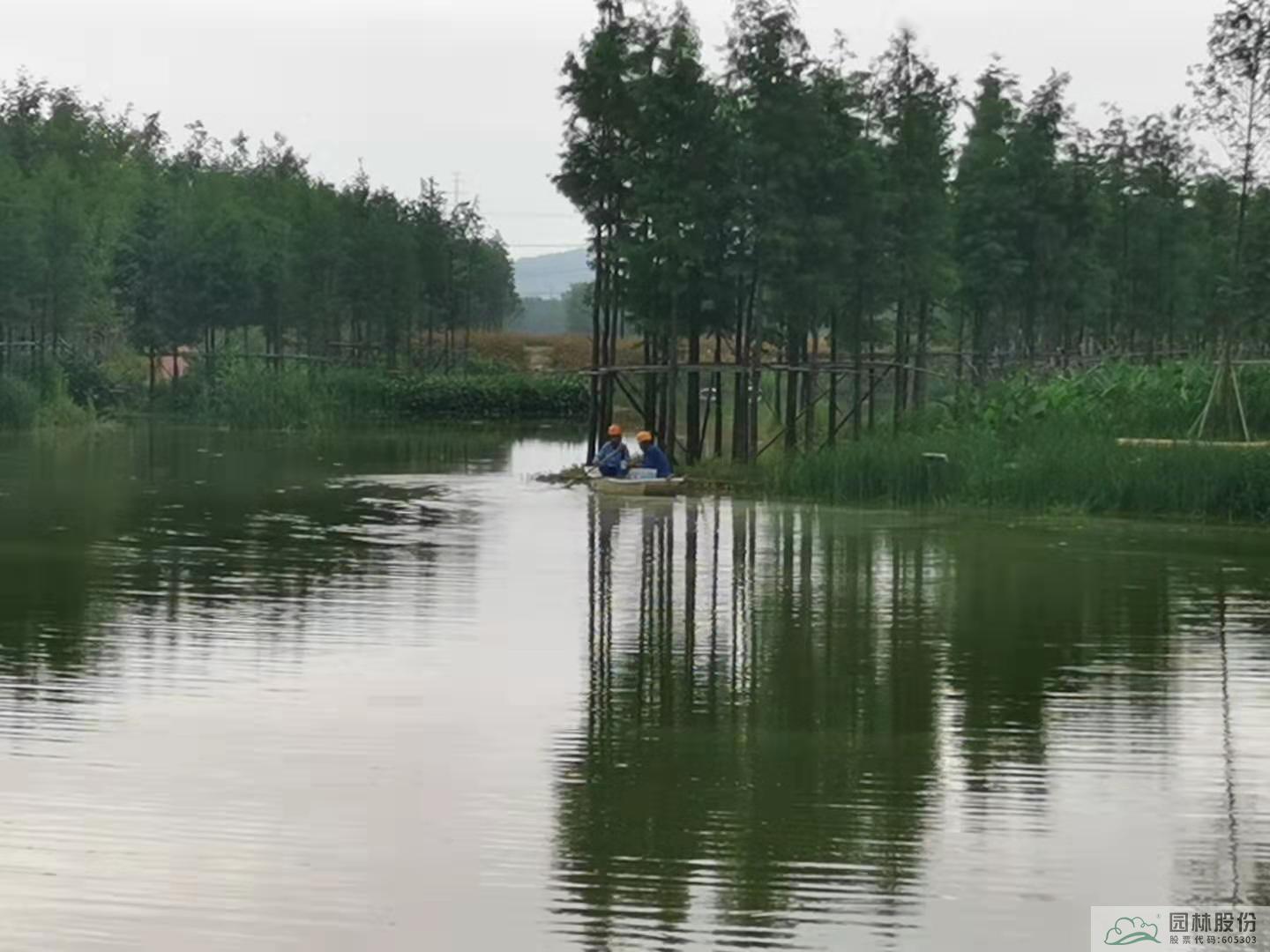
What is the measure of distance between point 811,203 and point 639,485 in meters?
7.68

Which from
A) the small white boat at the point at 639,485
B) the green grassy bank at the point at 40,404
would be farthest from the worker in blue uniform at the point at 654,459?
the green grassy bank at the point at 40,404

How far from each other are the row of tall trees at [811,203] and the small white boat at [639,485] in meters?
3.86

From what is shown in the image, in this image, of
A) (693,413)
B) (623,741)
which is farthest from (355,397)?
(623,741)

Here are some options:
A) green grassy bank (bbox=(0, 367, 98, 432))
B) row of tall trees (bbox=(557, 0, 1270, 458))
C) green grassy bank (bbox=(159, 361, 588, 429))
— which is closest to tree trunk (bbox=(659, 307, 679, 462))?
row of tall trees (bbox=(557, 0, 1270, 458))

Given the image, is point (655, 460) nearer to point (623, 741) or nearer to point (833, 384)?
point (833, 384)

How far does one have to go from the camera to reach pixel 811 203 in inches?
1551

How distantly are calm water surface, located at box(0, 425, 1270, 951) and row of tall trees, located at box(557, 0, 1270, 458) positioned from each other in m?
12.8

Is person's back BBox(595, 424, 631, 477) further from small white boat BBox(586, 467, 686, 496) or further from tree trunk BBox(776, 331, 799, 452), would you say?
tree trunk BBox(776, 331, 799, 452)

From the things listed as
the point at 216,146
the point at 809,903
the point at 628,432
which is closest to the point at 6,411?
the point at 628,432

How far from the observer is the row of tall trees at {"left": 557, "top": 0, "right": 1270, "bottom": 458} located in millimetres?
38219

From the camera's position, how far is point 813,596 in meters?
21.0

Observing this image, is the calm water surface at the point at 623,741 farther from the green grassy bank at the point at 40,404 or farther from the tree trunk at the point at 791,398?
the green grassy bank at the point at 40,404

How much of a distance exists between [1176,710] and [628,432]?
150 ft

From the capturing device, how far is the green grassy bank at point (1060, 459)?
2961 cm
